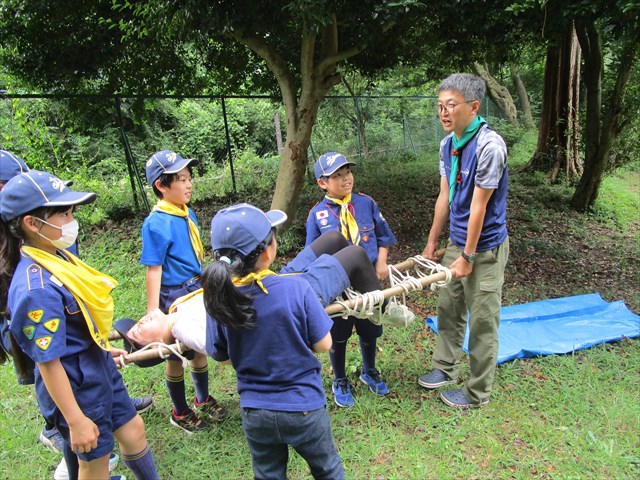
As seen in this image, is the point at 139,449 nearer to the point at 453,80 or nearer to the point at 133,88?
the point at 453,80

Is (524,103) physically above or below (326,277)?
above

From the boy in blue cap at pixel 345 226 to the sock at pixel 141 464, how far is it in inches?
48.3

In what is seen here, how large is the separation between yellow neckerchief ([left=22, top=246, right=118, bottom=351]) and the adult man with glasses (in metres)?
1.90

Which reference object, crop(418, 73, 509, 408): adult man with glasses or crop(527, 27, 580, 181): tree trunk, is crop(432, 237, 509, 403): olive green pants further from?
crop(527, 27, 580, 181): tree trunk

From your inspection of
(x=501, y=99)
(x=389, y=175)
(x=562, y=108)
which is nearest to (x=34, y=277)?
(x=389, y=175)

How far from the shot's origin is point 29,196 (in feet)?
5.29

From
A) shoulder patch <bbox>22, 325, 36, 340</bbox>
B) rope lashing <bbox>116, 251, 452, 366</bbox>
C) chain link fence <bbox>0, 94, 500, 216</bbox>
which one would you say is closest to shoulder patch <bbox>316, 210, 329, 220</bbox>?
rope lashing <bbox>116, 251, 452, 366</bbox>

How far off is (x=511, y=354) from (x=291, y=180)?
345 centimetres

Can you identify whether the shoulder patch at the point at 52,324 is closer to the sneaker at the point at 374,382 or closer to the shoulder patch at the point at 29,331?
the shoulder patch at the point at 29,331

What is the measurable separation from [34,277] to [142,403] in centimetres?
174

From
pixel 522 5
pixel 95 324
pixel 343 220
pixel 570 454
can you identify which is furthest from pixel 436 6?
pixel 95 324

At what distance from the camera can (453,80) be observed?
Answer: 2461 mm

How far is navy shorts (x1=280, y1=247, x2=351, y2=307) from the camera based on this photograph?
2043mm

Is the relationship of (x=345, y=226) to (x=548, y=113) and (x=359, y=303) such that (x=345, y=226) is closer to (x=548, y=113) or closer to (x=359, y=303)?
(x=359, y=303)
